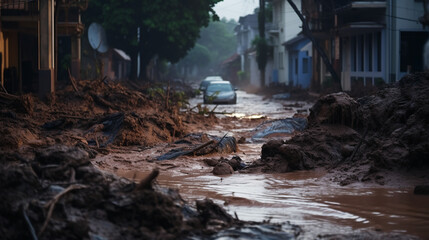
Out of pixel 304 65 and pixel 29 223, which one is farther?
pixel 304 65

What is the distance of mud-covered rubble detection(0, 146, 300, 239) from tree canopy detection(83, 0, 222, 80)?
1285 inches

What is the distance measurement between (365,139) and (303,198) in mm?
2716

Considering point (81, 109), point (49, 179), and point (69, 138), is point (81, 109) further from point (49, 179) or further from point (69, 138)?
point (49, 179)

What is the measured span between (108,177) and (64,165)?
47 centimetres

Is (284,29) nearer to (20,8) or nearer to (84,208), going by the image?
(20,8)

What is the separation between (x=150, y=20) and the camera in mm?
38438

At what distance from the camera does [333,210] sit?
7.39 m

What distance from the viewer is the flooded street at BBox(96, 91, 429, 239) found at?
265 inches

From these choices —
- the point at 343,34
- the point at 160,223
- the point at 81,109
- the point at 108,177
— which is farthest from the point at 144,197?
the point at 343,34

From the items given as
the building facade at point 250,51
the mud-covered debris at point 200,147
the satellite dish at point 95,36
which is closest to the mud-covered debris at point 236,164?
the mud-covered debris at point 200,147

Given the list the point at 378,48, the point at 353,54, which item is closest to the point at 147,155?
the point at 378,48

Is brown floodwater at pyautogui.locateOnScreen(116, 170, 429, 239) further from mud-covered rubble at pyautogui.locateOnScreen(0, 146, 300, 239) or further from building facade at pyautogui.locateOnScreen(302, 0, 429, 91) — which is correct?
building facade at pyautogui.locateOnScreen(302, 0, 429, 91)

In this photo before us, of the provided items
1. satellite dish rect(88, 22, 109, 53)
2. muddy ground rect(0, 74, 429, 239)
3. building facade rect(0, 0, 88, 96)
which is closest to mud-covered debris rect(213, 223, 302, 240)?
muddy ground rect(0, 74, 429, 239)

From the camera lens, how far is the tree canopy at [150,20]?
39031 millimetres
